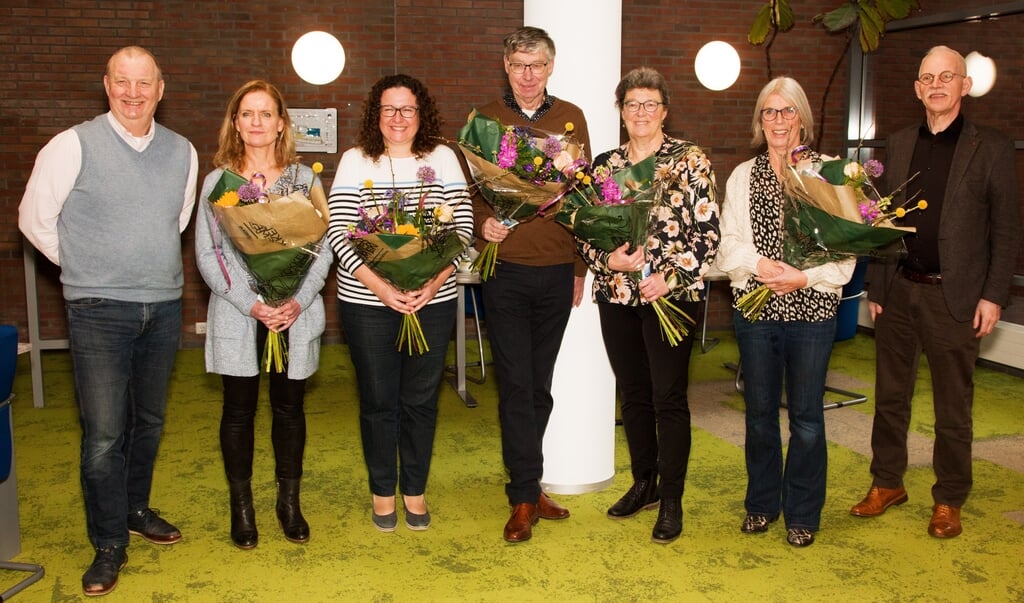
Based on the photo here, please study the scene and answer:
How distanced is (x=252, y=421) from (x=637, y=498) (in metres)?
1.58

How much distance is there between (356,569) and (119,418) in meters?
0.99


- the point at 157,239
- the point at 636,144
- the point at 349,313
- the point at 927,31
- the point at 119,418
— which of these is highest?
the point at 927,31

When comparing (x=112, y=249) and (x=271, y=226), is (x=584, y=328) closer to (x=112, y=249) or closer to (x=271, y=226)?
(x=271, y=226)

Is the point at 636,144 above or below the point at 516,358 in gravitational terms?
above

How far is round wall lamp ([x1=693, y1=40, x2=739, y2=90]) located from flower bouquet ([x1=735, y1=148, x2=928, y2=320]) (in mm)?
5107

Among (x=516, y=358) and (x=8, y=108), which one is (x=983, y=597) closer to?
(x=516, y=358)

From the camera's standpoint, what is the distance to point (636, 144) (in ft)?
11.5

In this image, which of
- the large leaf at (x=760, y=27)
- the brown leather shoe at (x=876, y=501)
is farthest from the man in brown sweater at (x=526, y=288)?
the large leaf at (x=760, y=27)

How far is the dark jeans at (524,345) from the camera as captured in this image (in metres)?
3.60

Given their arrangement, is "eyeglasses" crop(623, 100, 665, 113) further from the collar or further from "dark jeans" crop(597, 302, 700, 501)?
"dark jeans" crop(597, 302, 700, 501)

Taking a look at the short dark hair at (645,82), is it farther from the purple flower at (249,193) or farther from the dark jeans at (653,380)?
the purple flower at (249,193)

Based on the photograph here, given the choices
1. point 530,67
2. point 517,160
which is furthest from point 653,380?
point 530,67

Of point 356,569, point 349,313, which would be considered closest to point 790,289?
point 349,313

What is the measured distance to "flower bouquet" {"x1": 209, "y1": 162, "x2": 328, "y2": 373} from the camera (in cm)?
314
